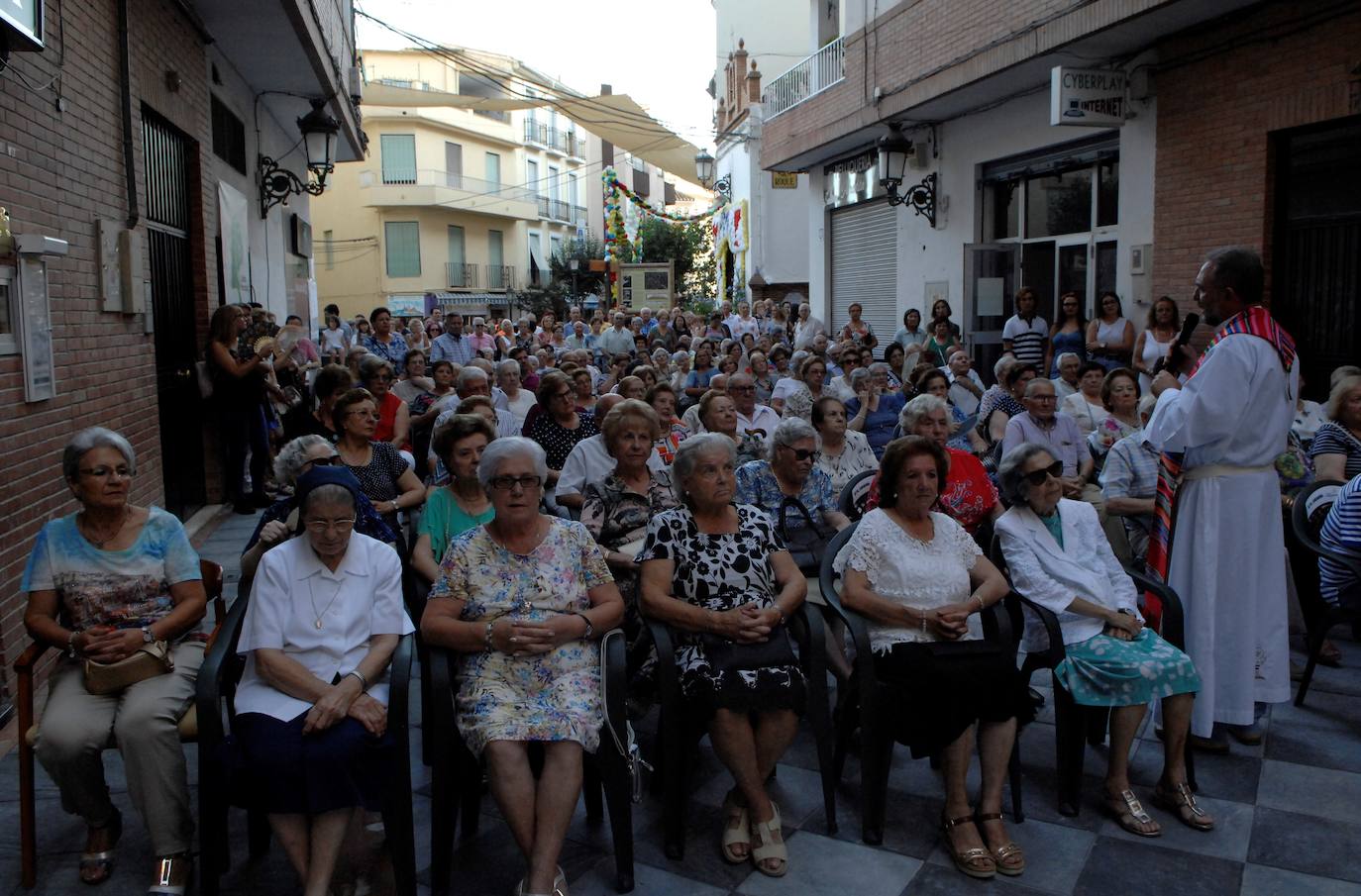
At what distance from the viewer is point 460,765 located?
336 centimetres

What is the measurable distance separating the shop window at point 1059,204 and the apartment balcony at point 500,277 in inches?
1356

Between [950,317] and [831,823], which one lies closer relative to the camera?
[831,823]

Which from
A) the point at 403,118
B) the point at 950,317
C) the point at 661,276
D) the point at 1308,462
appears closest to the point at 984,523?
the point at 1308,462

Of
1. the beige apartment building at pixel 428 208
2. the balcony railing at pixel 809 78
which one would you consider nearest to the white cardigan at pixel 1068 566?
the balcony railing at pixel 809 78

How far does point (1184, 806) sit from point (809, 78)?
1533 centimetres

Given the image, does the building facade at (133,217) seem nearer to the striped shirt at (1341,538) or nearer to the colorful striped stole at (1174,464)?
the colorful striped stole at (1174,464)

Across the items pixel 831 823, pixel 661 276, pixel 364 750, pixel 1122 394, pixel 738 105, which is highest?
pixel 738 105

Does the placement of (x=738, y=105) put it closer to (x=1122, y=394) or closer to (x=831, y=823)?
(x=1122, y=394)

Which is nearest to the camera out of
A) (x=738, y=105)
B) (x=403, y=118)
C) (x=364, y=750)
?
(x=364, y=750)

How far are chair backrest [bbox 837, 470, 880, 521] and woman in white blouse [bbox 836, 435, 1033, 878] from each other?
3.20 ft

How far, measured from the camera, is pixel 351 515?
343 cm

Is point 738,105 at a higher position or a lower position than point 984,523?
higher

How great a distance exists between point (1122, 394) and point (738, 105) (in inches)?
1007

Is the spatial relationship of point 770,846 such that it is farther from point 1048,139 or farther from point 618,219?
point 618,219
